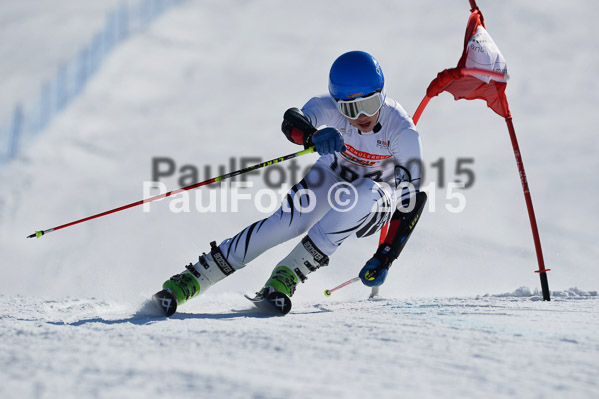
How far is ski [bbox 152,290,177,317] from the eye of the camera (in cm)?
289

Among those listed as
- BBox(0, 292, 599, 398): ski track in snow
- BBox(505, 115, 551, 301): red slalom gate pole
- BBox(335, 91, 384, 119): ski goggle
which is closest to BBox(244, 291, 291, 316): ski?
BBox(0, 292, 599, 398): ski track in snow

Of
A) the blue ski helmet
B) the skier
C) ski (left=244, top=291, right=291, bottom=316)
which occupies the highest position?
the blue ski helmet

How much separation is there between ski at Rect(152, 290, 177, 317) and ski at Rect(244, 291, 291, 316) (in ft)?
1.55

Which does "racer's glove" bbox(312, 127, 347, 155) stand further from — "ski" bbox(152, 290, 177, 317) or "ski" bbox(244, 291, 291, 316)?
"ski" bbox(152, 290, 177, 317)

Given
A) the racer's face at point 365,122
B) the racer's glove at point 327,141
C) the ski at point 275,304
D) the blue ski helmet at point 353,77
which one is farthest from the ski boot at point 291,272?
the blue ski helmet at point 353,77

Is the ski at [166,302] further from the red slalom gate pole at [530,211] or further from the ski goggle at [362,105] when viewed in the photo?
the red slalom gate pole at [530,211]

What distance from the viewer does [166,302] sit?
114 inches

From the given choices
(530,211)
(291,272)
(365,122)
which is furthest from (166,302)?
(530,211)

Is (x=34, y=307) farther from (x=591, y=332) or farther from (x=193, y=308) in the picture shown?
(x=591, y=332)

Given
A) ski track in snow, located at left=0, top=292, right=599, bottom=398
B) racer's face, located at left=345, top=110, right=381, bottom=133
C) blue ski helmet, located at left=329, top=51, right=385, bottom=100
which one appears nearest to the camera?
ski track in snow, located at left=0, top=292, right=599, bottom=398

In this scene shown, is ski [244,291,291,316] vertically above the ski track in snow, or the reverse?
ski [244,291,291,316]

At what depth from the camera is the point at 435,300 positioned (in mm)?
3805

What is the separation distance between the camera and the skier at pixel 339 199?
3227mm

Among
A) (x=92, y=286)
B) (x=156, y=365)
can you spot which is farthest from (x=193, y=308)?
(x=156, y=365)
